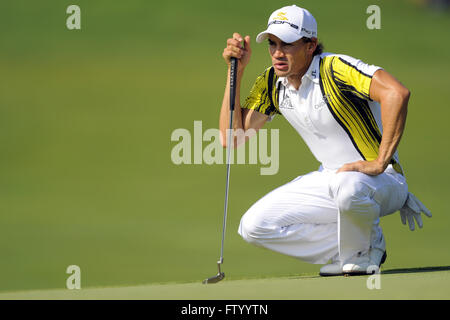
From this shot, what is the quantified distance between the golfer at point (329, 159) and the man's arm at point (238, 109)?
0.01 metres

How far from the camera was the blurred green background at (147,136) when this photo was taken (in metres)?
11.5

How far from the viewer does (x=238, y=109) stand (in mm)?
6367

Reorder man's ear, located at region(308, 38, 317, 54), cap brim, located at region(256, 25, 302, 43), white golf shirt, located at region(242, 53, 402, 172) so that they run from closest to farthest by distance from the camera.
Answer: white golf shirt, located at region(242, 53, 402, 172), cap brim, located at region(256, 25, 302, 43), man's ear, located at region(308, 38, 317, 54)

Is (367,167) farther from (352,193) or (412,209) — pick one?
(412,209)

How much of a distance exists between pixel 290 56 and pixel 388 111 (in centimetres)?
77

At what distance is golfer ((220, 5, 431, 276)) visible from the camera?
5.72 meters

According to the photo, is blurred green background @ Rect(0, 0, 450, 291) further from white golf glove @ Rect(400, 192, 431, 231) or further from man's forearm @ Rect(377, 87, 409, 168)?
man's forearm @ Rect(377, 87, 409, 168)

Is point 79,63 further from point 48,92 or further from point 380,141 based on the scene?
point 380,141

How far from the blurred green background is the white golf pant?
2.52m

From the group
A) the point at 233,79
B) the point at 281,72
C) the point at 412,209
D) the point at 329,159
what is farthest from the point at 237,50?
the point at 412,209

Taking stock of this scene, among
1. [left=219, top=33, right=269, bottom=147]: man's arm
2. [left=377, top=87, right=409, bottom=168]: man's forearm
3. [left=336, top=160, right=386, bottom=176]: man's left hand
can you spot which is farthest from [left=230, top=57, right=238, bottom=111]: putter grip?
[left=377, top=87, right=409, bottom=168]: man's forearm

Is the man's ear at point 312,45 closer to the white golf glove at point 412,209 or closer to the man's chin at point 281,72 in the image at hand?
the man's chin at point 281,72

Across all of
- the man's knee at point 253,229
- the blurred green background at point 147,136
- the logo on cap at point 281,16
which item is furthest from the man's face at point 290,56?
the blurred green background at point 147,136

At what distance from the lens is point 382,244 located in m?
6.13
